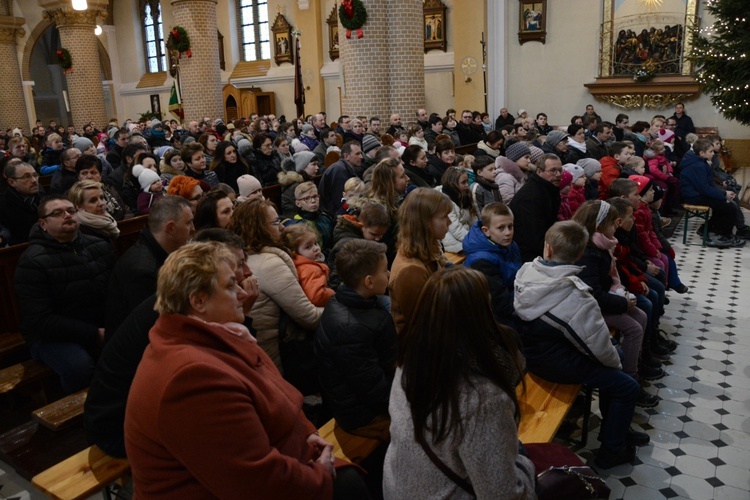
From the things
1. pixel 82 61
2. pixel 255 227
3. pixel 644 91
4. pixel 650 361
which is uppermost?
pixel 82 61

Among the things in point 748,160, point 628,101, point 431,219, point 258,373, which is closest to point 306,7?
A: point 628,101

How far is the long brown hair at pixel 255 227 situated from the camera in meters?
3.56

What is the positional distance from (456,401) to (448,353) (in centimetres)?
15

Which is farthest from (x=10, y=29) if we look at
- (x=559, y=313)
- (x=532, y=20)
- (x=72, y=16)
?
(x=559, y=313)

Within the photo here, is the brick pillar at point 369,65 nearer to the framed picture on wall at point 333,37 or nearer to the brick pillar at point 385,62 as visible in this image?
the brick pillar at point 385,62

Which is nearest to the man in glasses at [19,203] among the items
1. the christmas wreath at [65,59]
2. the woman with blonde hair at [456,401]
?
the woman with blonde hair at [456,401]

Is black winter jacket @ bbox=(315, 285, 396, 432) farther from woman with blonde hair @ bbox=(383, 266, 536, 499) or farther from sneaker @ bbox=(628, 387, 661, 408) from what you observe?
sneaker @ bbox=(628, 387, 661, 408)

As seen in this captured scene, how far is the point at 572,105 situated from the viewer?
1670cm

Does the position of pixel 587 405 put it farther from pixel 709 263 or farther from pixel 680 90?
pixel 680 90

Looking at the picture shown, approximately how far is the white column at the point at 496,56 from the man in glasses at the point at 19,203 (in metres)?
13.9

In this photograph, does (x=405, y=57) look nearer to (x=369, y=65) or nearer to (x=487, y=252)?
(x=369, y=65)

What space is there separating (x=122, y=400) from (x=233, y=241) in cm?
91

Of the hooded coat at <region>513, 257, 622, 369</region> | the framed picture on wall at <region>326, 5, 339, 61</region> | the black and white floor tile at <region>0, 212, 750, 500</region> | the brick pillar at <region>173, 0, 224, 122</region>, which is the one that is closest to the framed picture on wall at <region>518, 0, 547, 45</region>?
the framed picture on wall at <region>326, 5, 339, 61</region>

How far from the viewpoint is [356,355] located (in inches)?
111
